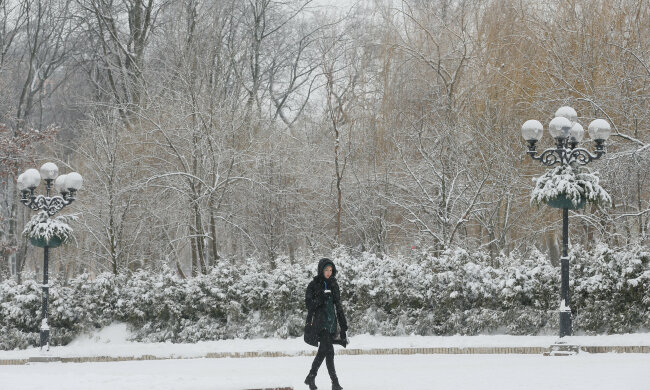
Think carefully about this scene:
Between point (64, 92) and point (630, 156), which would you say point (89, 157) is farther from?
point (64, 92)

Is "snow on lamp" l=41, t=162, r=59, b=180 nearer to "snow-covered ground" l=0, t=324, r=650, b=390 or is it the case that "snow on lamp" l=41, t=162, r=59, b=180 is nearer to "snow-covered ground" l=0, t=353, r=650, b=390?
"snow-covered ground" l=0, t=324, r=650, b=390

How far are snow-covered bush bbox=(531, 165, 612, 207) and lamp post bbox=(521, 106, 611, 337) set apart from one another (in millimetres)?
180

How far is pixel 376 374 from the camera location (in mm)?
12516

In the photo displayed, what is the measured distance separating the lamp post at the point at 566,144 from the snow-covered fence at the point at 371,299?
69.3 inches

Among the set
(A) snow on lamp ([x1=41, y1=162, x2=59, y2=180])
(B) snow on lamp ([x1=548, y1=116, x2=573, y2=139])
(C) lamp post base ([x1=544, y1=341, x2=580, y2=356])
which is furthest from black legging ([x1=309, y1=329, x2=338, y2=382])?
(A) snow on lamp ([x1=41, y1=162, x2=59, y2=180])

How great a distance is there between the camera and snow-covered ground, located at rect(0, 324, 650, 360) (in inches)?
603

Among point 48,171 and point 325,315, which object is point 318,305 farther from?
point 48,171

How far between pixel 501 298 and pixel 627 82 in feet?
22.8

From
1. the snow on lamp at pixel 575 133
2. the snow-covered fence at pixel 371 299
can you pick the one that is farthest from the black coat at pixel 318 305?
the snow-covered fence at pixel 371 299

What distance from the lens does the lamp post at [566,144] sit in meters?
14.3

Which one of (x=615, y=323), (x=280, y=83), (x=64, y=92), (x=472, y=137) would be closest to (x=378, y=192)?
(x=472, y=137)

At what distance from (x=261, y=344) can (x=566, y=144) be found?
7316mm

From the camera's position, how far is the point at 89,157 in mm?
25984

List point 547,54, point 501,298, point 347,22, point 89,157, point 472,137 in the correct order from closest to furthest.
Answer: point 501,298 → point 547,54 → point 472,137 → point 89,157 → point 347,22
